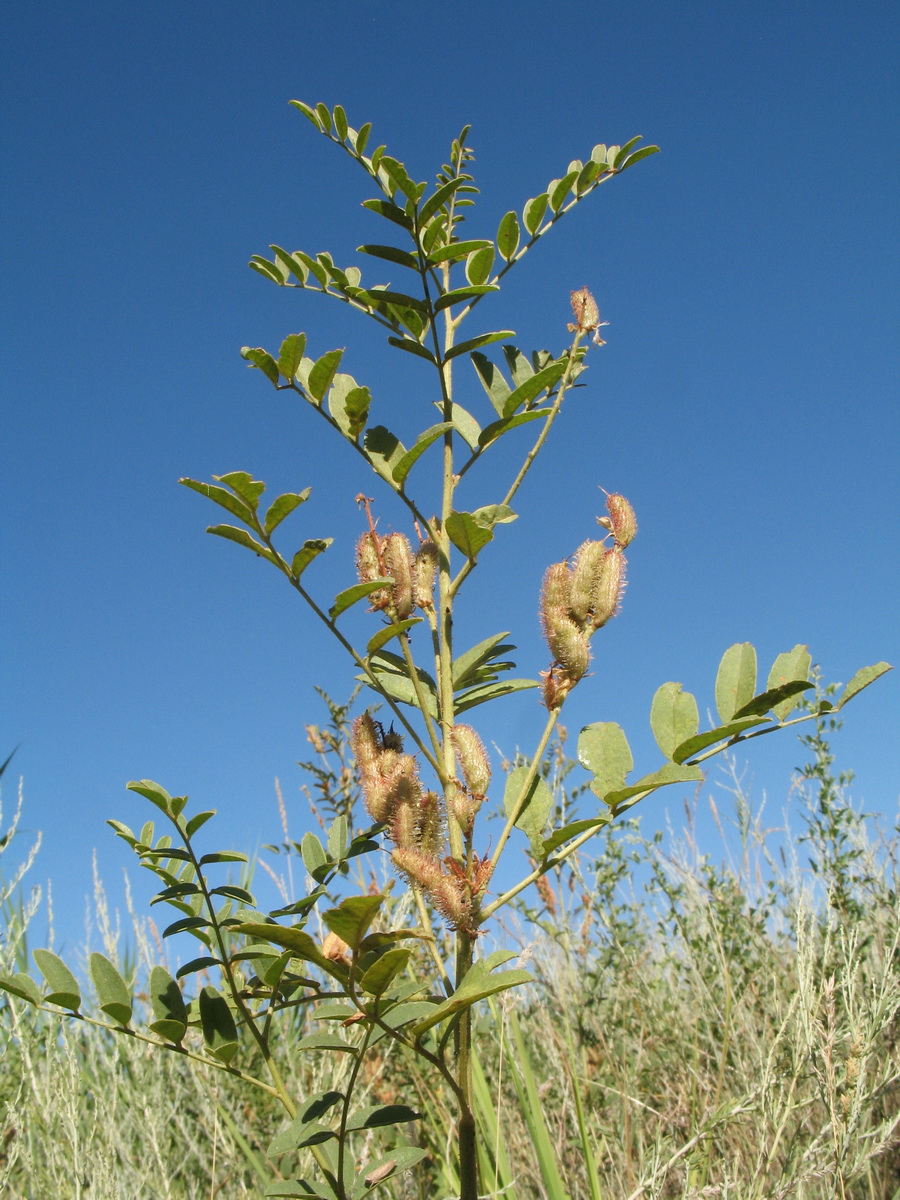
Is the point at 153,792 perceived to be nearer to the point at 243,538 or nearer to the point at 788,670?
the point at 243,538

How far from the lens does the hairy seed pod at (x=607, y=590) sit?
121 cm

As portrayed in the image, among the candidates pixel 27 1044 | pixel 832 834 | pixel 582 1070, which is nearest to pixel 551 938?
pixel 582 1070

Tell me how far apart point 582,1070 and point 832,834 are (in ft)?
4.23

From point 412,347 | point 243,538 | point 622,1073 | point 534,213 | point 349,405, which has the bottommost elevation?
point 622,1073

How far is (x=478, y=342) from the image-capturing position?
1378mm

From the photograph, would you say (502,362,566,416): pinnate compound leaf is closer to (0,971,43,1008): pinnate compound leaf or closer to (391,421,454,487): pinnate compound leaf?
(391,421,454,487): pinnate compound leaf

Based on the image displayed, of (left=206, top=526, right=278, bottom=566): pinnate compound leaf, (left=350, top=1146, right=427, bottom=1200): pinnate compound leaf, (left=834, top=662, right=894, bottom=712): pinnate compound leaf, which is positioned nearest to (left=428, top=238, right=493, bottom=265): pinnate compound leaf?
(left=206, top=526, right=278, bottom=566): pinnate compound leaf

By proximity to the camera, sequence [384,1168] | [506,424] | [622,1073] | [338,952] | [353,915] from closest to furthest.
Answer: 1. [353,915]
2. [338,952]
3. [384,1168]
4. [506,424]
5. [622,1073]

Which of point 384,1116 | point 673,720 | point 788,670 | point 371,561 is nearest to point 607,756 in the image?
point 673,720

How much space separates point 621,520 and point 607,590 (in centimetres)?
13

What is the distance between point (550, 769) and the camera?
338 centimetres

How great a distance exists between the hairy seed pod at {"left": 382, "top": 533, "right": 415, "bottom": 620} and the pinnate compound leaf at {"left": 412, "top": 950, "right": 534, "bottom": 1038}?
1.53 ft

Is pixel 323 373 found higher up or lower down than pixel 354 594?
higher up

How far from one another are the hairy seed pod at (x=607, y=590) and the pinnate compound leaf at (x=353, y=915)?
516mm
